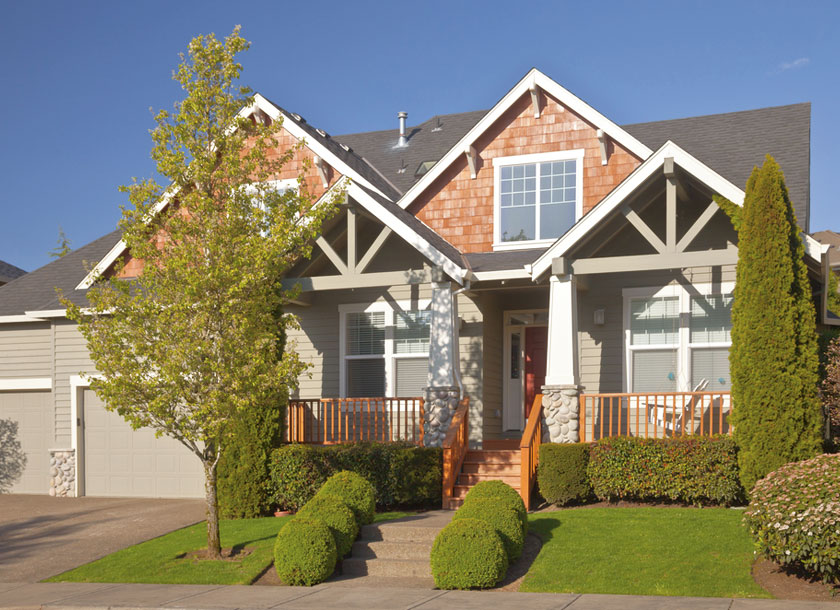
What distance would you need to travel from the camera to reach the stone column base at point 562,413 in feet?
43.3

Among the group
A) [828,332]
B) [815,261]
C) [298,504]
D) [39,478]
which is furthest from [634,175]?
[39,478]

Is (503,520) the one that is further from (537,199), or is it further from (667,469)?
(537,199)

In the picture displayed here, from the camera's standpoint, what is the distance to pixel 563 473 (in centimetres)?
1238

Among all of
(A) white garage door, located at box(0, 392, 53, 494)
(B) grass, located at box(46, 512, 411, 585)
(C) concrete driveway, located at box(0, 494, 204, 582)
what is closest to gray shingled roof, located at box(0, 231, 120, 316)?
(A) white garage door, located at box(0, 392, 53, 494)

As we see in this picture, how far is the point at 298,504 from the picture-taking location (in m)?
13.3

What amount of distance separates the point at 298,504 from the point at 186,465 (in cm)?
429

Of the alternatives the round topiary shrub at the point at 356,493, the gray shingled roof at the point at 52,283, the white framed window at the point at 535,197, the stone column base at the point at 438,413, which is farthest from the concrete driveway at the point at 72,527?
the white framed window at the point at 535,197

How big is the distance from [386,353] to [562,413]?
160 inches

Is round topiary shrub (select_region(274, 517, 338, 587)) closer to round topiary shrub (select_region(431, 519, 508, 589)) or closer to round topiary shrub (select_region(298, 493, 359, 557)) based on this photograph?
round topiary shrub (select_region(298, 493, 359, 557))

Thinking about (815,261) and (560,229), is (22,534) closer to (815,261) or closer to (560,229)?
(560,229)

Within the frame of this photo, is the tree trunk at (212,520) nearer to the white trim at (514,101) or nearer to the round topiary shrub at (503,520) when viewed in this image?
the round topiary shrub at (503,520)

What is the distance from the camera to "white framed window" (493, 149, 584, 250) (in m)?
16.1

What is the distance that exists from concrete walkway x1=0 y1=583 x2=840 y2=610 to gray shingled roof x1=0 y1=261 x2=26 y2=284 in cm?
2104

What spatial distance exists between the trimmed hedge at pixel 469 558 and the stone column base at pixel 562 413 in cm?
410
